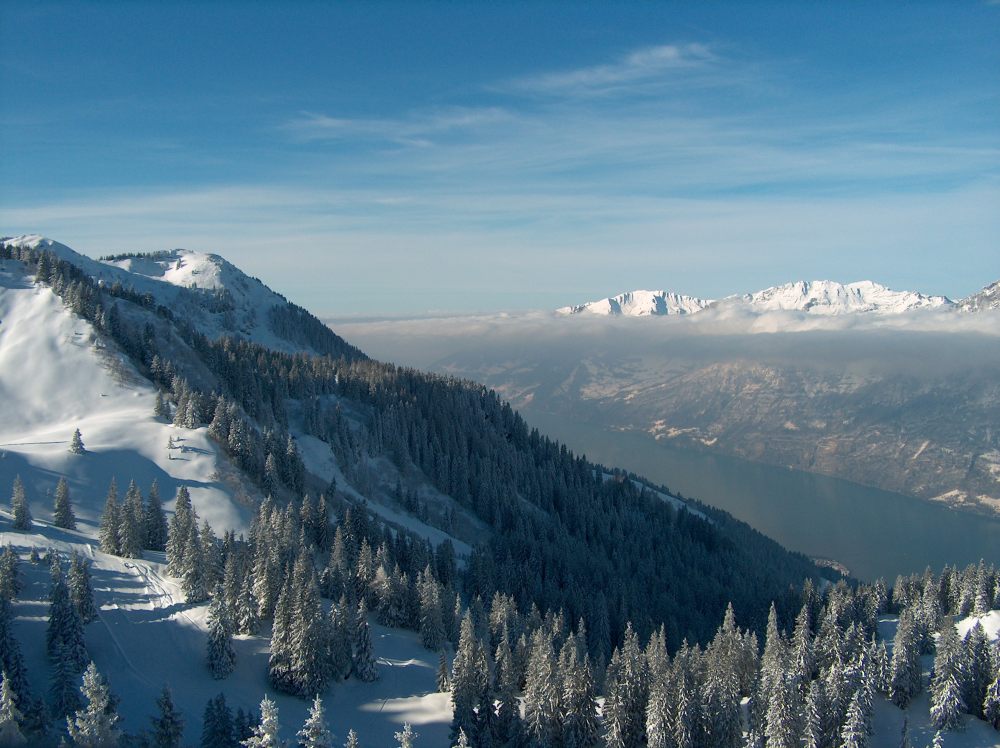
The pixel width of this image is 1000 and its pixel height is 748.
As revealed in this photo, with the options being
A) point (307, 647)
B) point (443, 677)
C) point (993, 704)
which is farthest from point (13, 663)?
point (993, 704)

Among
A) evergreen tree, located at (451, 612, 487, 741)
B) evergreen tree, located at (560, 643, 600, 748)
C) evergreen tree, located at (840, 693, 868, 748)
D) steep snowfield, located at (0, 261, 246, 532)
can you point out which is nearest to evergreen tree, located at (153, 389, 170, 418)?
steep snowfield, located at (0, 261, 246, 532)

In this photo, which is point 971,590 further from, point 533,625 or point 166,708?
point 166,708

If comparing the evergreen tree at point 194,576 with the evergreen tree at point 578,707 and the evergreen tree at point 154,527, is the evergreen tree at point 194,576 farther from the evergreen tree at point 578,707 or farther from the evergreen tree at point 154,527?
the evergreen tree at point 578,707

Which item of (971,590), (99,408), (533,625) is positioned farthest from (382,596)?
(99,408)

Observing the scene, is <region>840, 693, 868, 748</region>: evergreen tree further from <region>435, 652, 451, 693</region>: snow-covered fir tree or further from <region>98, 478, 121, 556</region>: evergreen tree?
<region>98, 478, 121, 556</region>: evergreen tree

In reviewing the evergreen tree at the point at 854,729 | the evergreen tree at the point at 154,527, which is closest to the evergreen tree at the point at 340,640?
the evergreen tree at the point at 154,527

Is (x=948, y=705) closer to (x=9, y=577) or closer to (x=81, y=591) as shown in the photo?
(x=81, y=591)
